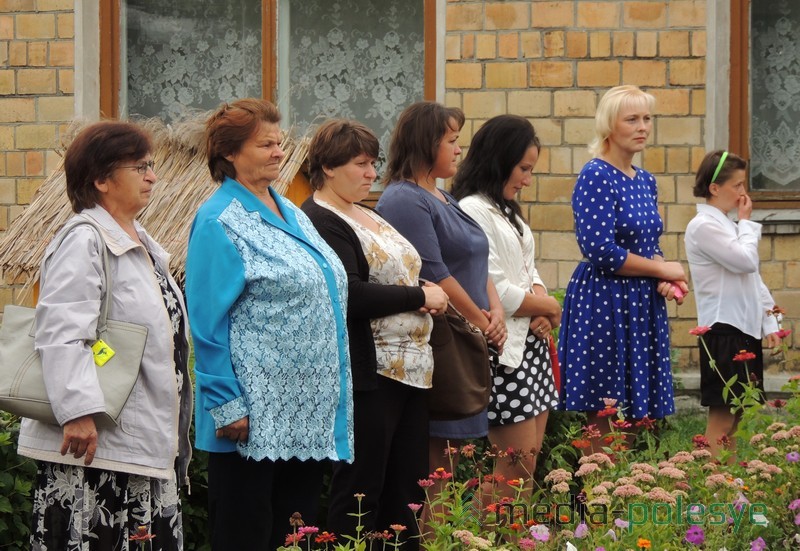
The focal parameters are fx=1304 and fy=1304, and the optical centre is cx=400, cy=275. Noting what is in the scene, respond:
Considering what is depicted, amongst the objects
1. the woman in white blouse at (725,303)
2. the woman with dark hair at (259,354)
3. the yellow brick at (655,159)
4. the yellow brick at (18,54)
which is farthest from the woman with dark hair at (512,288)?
the yellow brick at (18,54)

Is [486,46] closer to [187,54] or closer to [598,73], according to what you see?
[598,73]

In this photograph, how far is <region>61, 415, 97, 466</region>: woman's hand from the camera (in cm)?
350

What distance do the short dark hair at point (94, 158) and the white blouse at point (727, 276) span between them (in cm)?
350

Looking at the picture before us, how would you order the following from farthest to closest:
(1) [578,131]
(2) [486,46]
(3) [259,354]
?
(2) [486,46], (1) [578,131], (3) [259,354]

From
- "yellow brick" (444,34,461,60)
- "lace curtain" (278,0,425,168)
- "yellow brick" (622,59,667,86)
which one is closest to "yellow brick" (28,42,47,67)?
"lace curtain" (278,0,425,168)

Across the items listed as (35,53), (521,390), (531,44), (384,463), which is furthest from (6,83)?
(384,463)

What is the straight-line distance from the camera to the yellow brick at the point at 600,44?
9.19 metres

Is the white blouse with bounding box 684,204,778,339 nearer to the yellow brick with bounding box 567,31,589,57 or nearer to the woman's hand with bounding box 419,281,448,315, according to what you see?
the woman's hand with bounding box 419,281,448,315

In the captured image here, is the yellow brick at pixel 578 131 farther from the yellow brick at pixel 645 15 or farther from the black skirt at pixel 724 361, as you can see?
the black skirt at pixel 724 361

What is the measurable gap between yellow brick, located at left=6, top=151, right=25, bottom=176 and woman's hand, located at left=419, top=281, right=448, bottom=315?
6171mm

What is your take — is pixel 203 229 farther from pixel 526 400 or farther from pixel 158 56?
pixel 158 56

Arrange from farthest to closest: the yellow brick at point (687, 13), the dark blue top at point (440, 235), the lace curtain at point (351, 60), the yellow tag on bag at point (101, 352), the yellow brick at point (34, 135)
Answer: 1. the lace curtain at point (351, 60)
2. the yellow brick at point (34, 135)
3. the yellow brick at point (687, 13)
4. the dark blue top at point (440, 235)
5. the yellow tag on bag at point (101, 352)

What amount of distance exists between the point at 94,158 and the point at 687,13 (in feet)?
20.5

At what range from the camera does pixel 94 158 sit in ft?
12.4
